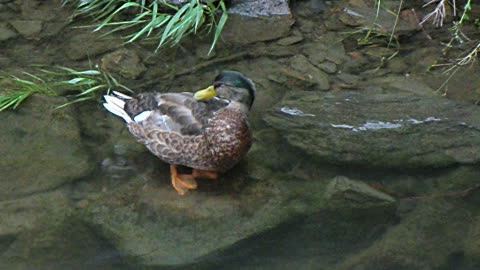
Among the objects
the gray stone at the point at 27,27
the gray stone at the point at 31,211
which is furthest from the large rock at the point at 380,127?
the gray stone at the point at 27,27

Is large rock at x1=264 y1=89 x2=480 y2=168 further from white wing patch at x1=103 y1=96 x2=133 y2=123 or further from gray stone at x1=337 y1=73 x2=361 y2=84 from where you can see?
white wing patch at x1=103 y1=96 x2=133 y2=123

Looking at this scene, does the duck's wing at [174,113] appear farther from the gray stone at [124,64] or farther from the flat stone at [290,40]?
the flat stone at [290,40]

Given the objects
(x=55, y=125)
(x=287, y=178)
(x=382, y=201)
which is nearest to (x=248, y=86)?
(x=287, y=178)

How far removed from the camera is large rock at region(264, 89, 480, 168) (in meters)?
3.99

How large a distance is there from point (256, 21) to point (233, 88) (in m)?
1.52

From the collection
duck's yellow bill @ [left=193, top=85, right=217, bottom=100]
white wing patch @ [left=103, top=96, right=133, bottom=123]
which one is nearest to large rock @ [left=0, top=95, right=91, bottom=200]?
white wing patch @ [left=103, top=96, right=133, bottom=123]

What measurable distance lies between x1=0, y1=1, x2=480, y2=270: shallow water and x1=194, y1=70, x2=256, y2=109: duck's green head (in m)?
0.35

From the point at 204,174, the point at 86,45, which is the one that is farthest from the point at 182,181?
the point at 86,45

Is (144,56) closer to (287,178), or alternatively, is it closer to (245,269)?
(287,178)

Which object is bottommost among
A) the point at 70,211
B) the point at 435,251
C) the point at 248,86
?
the point at 70,211

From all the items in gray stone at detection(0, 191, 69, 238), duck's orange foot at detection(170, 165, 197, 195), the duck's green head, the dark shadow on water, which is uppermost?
the duck's green head

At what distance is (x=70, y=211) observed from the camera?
371cm

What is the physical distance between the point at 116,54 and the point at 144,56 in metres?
0.18

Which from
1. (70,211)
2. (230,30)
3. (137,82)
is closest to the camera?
(70,211)
